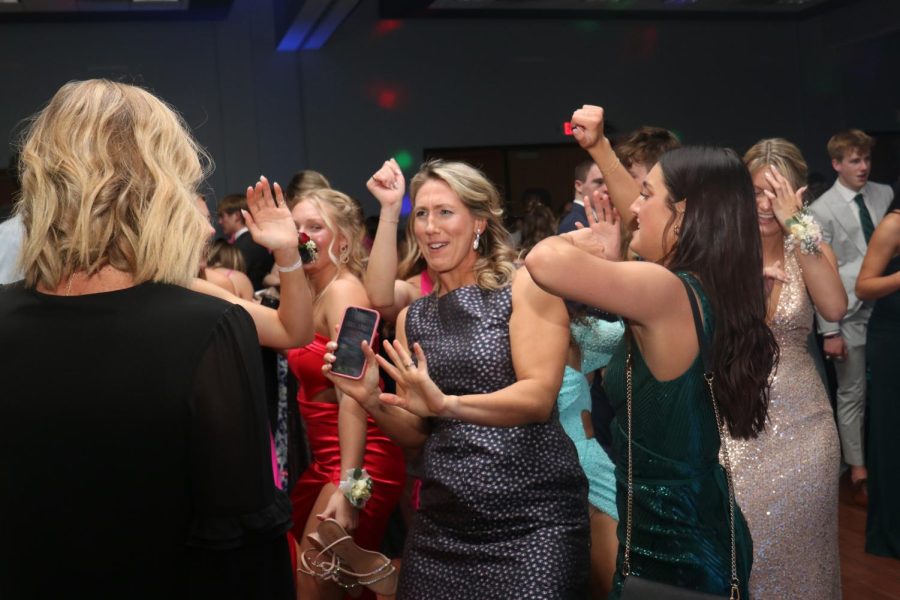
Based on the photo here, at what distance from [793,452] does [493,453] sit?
101 cm

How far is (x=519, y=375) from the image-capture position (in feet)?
7.92

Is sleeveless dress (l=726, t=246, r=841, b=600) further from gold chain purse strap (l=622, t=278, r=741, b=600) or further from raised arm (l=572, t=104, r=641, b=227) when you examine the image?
gold chain purse strap (l=622, t=278, r=741, b=600)

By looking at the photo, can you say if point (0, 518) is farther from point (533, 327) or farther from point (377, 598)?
→ point (377, 598)

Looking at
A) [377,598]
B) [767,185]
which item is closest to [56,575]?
[377,598]

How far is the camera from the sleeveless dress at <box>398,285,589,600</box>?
235 centimetres

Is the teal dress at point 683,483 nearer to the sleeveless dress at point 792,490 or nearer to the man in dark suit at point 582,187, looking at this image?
the sleeveless dress at point 792,490

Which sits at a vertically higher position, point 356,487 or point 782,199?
point 782,199

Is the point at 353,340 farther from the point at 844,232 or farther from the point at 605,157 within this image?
the point at 844,232

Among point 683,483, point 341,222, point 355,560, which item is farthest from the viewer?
point 341,222

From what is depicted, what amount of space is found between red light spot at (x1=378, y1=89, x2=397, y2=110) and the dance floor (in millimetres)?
6418

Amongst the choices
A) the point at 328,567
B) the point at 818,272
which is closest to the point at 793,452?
the point at 818,272

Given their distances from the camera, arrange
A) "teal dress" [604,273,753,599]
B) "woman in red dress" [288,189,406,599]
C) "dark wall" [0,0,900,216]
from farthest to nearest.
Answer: "dark wall" [0,0,900,216]
"woman in red dress" [288,189,406,599]
"teal dress" [604,273,753,599]

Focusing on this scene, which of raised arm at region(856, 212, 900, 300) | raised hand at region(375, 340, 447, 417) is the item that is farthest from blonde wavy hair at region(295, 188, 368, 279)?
raised arm at region(856, 212, 900, 300)

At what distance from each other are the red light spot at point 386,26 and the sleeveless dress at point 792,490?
7.85 m
